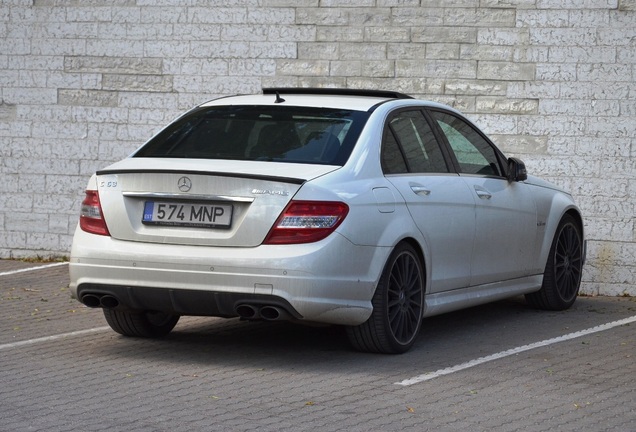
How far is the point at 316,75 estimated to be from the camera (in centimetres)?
1253

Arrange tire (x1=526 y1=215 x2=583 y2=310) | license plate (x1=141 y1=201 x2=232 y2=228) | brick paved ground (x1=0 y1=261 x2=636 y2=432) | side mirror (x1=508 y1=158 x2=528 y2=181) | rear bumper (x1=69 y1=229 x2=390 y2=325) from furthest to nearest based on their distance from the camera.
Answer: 1. tire (x1=526 y1=215 x2=583 y2=310)
2. side mirror (x1=508 y1=158 x2=528 y2=181)
3. license plate (x1=141 y1=201 x2=232 y2=228)
4. rear bumper (x1=69 y1=229 x2=390 y2=325)
5. brick paved ground (x1=0 y1=261 x2=636 y2=432)

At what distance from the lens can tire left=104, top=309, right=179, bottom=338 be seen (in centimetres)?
836

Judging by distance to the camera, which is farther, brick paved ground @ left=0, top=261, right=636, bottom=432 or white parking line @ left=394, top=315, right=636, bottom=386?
white parking line @ left=394, top=315, right=636, bottom=386

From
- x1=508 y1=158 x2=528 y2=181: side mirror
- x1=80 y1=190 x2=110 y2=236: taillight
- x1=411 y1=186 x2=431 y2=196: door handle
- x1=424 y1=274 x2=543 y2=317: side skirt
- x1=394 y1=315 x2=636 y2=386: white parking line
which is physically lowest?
x1=394 y1=315 x2=636 y2=386: white parking line

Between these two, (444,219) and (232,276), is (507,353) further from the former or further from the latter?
(232,276)

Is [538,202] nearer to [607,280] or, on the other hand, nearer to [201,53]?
[607,280]

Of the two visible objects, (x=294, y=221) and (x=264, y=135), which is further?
(x=264, y=135)

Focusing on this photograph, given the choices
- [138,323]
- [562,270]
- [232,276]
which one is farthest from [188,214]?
[562,270]

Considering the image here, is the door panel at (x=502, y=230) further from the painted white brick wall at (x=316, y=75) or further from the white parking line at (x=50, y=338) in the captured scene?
the white parking line at (x=50, y=338)

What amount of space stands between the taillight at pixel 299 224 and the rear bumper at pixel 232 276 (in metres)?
0.04

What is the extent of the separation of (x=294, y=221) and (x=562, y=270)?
396 cm

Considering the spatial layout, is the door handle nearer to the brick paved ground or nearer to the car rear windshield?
the car rear windshield

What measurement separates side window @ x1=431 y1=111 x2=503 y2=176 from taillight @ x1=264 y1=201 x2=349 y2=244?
2.06m

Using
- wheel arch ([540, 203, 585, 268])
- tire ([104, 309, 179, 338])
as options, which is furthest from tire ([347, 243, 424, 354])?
wheel arch ([540, 203, 585, 268])
